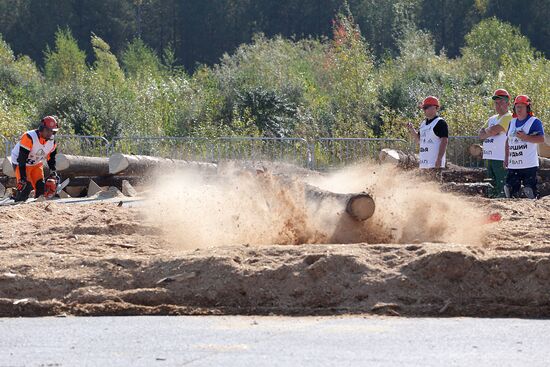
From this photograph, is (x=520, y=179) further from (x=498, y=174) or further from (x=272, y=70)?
(x=272, y=70)

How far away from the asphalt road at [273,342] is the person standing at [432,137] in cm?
731

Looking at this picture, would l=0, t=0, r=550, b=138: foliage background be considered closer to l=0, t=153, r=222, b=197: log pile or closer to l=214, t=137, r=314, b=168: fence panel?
l=214, t=137, r=314, b=168: fence panel

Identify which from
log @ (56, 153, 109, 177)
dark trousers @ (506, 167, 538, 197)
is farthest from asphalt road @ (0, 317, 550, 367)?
log @ (56, 153, 109, 177)

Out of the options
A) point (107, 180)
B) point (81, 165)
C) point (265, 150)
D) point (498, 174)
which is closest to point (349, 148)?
point (265, 150)

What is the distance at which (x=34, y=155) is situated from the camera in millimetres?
19109

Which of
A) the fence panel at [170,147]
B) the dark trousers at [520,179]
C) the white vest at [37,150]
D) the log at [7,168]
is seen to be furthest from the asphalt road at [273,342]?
the fence panel at [170,147]

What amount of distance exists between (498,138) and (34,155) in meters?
7.79

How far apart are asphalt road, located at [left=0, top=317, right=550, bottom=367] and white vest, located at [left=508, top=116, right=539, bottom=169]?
802cm

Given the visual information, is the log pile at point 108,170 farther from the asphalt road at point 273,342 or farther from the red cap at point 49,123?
the asphalt road at point 273,342

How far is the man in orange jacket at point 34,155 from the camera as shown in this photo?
18859mm

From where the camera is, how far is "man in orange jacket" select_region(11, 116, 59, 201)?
1886 cm

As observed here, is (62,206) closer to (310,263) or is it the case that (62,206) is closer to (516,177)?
(516,177)

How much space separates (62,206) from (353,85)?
2949 cm

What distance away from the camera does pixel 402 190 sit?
11.9m
